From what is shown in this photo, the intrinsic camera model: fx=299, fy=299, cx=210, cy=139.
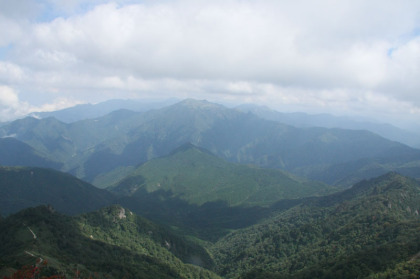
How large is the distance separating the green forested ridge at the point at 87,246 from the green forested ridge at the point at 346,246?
113 ft

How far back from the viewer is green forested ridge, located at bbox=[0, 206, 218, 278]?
96.4m

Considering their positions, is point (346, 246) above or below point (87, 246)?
above

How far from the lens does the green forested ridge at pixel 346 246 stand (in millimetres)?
101375

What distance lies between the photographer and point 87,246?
12412 cm

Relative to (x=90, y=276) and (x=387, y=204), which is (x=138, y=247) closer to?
(x=90, y=276)

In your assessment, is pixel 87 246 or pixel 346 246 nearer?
pixel 87 246

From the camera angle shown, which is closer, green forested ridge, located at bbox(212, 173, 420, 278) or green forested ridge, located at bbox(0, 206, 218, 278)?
green forested ridge, located at bbox(0, 206, 218, 278)

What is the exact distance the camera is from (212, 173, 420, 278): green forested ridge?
101m

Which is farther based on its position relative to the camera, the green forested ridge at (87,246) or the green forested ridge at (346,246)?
the green forested ridge at (346,246)

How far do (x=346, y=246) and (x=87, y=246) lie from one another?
113 meters

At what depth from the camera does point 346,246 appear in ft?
444

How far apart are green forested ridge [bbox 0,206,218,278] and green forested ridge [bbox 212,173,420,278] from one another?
113 feet

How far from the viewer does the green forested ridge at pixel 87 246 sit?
96.4 m

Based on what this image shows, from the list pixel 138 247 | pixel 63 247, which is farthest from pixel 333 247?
pixel 63 247
